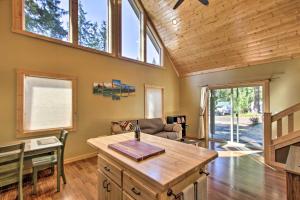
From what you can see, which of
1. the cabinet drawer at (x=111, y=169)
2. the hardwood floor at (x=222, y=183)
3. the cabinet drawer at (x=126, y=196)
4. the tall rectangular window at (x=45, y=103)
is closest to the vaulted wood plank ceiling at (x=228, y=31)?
the hardwood floor at (x=222, y=183)

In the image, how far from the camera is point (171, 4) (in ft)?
14.9

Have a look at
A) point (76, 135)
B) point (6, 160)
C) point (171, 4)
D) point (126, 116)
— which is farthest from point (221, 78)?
Result: point (6, 160)

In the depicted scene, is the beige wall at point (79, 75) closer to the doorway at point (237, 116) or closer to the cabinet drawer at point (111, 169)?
the doorway at point (237, 116)

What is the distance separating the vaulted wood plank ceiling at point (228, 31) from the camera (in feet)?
11.4

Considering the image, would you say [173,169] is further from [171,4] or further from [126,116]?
[171,4]

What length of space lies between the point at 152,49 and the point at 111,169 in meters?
5.19

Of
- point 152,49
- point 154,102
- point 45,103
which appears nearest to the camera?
point 45,103

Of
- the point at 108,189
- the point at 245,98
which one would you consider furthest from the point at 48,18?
the point at 245,98

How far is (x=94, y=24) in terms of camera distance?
4453 mm

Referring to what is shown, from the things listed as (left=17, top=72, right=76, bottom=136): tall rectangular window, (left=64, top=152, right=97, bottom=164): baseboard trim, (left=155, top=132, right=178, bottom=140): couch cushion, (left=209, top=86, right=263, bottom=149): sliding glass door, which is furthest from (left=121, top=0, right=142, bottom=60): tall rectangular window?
(left=209, top=86, right=263, bottom=149): sliding glass door

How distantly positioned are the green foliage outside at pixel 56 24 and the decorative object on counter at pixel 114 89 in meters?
1.04

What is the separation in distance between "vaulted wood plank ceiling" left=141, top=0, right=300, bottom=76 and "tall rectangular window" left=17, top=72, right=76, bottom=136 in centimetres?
355

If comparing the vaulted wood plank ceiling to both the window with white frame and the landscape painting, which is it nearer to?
the window with white frame

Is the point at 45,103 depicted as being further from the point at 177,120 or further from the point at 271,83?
the point at 271,83
